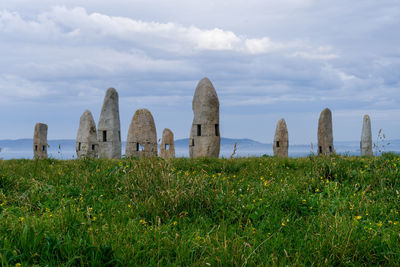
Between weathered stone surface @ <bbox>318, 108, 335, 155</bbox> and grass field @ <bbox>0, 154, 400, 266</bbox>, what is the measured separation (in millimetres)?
14816

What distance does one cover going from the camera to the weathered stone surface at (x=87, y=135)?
2153 cm

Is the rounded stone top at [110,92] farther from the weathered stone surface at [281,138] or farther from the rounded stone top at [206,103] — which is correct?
the weathered stone surface at [281,138]

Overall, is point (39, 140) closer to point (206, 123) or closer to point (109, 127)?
point (109, 127)

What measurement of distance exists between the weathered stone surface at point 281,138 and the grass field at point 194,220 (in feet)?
52.2

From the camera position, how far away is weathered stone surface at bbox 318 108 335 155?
22547 mm

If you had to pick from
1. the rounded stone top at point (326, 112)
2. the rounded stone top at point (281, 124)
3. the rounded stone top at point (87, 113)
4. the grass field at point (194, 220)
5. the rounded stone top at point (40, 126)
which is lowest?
the grass field at point (194, 220)

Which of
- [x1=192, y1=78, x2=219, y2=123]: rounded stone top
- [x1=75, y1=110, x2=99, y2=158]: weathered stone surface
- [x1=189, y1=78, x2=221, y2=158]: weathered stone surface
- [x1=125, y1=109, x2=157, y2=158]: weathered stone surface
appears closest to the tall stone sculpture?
[x1=75, y1=110, x2=99, y2=158]: weathered stone surface

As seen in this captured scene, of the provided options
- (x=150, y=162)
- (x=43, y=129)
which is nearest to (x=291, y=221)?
(x=150, y=162)

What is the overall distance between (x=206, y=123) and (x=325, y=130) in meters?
9.55

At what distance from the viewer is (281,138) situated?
24078 millimetres

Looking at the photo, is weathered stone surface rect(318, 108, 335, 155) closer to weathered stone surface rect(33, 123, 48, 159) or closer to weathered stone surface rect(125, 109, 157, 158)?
weathered stone surface rect(125, 109, 157, 158)

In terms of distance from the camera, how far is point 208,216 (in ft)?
17.2

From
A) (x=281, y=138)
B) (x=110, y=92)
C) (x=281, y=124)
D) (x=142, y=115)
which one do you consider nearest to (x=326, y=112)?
(x=281, y=124)

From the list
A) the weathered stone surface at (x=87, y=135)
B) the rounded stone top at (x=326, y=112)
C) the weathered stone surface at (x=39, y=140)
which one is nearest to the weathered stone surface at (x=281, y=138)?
the rounded stone top at (x=326, y=112)
